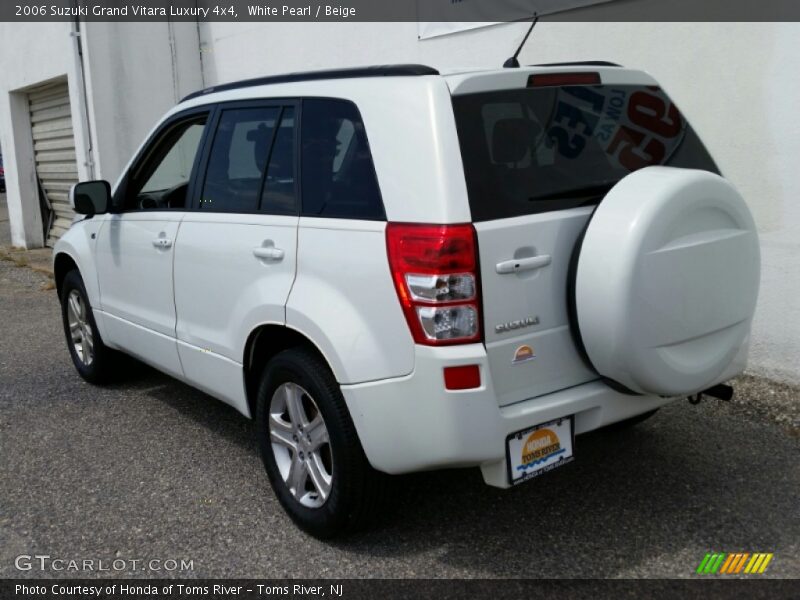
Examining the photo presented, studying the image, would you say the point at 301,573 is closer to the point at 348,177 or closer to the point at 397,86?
the point at 348,177

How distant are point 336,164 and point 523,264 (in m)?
0.86

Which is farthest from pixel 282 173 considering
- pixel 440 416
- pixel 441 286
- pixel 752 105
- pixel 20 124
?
pixel 20 124

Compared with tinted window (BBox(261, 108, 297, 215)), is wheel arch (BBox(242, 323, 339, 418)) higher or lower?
lower

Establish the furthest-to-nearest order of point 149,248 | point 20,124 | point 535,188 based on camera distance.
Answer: point 20,124, point 149,248, point 535,188

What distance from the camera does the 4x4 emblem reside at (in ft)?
9.05

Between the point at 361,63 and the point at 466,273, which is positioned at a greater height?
the point at 361,63

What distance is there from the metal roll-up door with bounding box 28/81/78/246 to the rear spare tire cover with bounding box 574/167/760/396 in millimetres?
9731

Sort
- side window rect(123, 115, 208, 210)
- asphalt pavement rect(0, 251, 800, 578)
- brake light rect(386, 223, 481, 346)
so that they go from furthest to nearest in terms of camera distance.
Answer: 1. side window rect(123, 115, 208, 210)
2. asphalt pavement rect(0, 251, 800, 578)
3. brake light rect(386, 223, 481, 346)

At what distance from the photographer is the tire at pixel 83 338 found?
5.20 m

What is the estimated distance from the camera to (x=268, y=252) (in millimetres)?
3283

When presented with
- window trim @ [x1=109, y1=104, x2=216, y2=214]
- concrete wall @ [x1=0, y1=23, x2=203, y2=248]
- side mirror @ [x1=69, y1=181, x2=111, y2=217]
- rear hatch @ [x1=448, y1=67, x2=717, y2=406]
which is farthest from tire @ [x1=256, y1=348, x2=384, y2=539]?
concrete wall @ [x1=0, y1=23, x2=203, y2=248]

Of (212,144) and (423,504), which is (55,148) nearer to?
(212,144)

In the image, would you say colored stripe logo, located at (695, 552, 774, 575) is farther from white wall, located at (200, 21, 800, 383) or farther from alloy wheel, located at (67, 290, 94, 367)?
alloy wheel, located at (67, 290, 94, 367)

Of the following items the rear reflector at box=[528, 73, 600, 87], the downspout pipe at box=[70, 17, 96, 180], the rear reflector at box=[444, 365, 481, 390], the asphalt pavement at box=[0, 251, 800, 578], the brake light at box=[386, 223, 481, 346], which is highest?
the downspout pipe at box=[70, 17, 96, 180]
